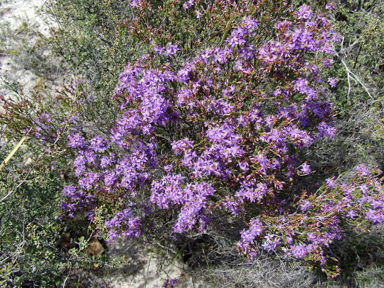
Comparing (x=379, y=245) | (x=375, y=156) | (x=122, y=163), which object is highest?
(x=122, y=163)

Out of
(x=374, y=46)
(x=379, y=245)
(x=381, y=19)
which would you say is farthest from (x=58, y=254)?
(x=381, y=19)

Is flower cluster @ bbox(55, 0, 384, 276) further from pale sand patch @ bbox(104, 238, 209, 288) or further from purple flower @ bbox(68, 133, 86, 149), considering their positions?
pale sand patch @ bbox(104, 238, 209, 288)

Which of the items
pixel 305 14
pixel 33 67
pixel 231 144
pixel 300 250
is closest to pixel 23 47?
pixel 33 67

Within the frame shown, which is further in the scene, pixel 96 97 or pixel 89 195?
pixel 96 97

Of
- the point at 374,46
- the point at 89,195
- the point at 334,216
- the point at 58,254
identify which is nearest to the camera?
the point at 334,216

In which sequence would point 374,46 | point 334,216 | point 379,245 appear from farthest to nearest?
1. point 374,46
2. point 379,245
3. point 334,216

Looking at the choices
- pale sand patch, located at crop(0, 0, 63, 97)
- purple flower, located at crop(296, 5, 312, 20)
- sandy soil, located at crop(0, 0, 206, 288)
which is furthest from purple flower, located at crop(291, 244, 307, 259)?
pale sand patch, located at crop(0, 0, 63, 97)

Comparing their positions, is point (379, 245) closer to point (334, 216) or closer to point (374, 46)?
point (334, 216)

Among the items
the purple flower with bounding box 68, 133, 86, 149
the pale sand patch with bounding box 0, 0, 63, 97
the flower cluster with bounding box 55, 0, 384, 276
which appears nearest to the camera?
the flower cluster with bounding box 55, 0, 384, 276

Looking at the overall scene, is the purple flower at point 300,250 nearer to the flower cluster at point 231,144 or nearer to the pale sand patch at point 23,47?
the flower cluster at point 231,144

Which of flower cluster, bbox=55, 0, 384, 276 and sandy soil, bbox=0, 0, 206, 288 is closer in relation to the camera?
flower cluster, bbox=55, 0, 384, 276

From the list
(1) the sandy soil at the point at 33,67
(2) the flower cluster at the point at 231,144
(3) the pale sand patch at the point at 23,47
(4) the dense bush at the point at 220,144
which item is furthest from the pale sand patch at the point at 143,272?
(3) the pale sand patch at the point at 23,47
